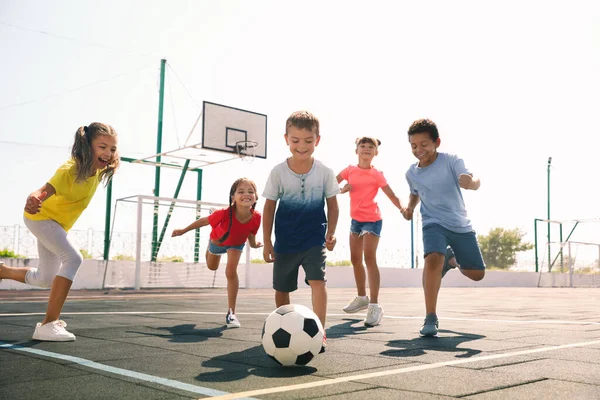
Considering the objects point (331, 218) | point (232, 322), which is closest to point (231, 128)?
point (232, 322)

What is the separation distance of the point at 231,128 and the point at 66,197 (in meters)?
15.2

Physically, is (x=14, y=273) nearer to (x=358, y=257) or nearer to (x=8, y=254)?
(x=358, y=257)

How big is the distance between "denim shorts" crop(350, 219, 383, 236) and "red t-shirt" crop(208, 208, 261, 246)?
1.04m

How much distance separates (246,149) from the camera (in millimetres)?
19359

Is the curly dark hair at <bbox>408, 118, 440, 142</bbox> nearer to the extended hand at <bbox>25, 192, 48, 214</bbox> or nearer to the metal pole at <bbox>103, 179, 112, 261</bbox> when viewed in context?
the extended hand at <bbox>25, 192, 48, 214</bbox>

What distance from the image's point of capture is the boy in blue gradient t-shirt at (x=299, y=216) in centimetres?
386

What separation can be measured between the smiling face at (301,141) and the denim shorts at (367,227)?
2.05m

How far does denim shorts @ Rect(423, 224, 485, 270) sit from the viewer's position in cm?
466

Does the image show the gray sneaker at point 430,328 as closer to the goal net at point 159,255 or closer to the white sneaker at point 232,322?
the white sneaker at point 232,322

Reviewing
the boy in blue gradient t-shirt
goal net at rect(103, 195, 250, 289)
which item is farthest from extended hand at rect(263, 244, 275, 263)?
goal net at rect(103, 195, 250, 289)

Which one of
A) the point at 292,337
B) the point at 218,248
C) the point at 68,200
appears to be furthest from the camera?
the point at 218,248

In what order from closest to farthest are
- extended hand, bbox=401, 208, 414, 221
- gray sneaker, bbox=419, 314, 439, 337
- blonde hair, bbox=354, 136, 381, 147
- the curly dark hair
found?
1. gray sneaker, bbox=419, 314, 439, 337
2. the curly dark hair
3. extended hand, bbox=401, 208, 414, 221
4. blonde hair, bbox=354, 136, 381, 147

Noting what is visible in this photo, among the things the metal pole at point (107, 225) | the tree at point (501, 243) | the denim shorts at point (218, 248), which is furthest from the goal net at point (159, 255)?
the tree at point (501, 243)

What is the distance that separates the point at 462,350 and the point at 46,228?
2901 millimetres
